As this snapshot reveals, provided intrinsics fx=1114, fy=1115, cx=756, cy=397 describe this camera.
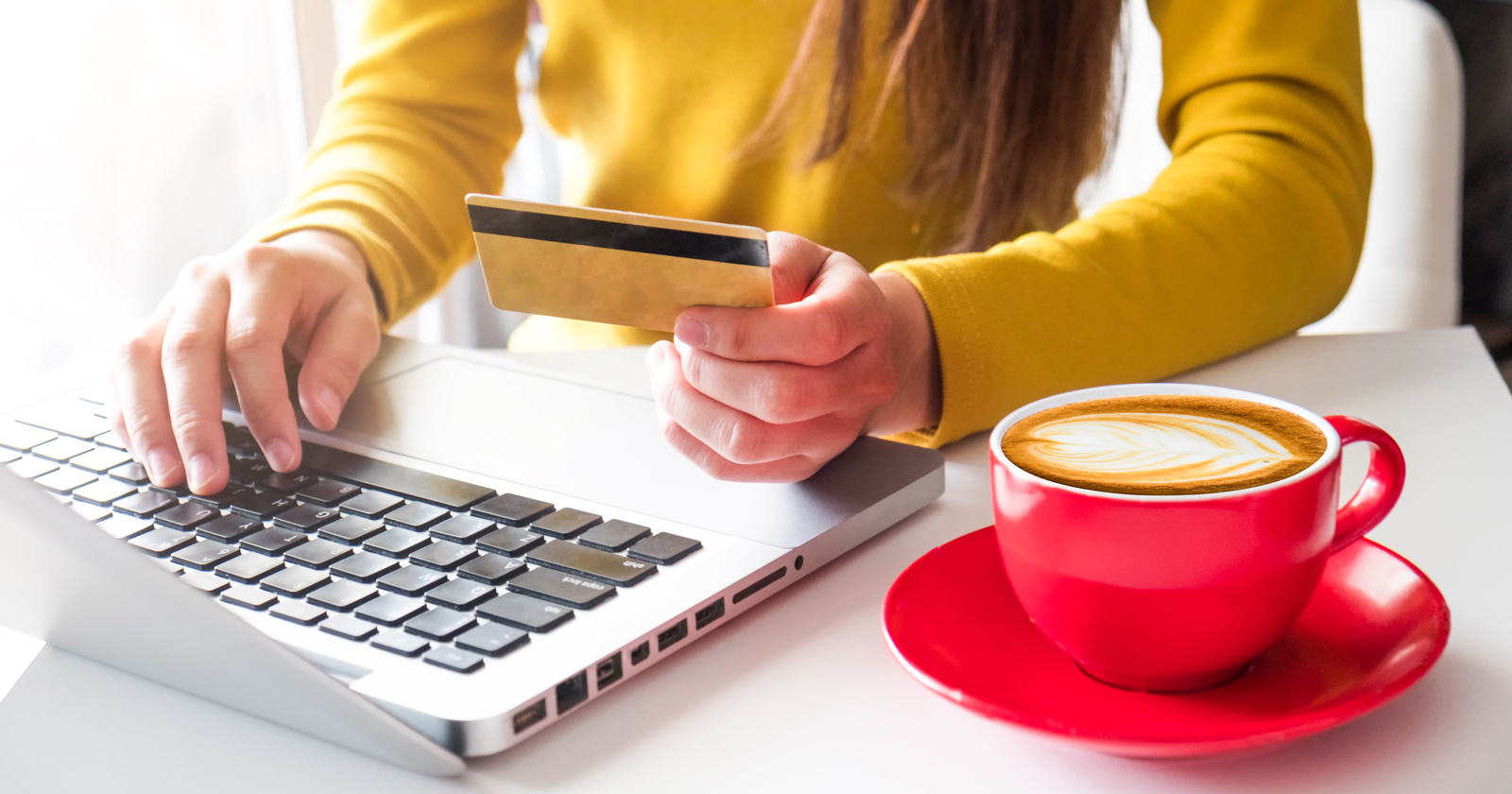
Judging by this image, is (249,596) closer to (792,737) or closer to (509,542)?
(509,542)

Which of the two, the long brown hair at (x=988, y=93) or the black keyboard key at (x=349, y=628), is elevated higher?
the long brown hair at (x=988, y=93)

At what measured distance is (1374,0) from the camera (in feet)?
3.29

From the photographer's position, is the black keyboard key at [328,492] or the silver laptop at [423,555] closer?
the silver laptop at [423,555]

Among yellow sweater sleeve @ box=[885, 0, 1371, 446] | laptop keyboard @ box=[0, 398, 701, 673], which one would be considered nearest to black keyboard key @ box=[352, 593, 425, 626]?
laptop keyboard @ box=[0, 398, 701, 673]

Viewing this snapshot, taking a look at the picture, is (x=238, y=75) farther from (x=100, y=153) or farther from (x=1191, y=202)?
(x=1191, y=202)

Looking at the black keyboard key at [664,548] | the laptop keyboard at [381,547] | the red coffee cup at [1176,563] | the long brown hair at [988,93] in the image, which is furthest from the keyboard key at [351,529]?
the long brown hair at [988,93]

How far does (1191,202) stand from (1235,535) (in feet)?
1.40

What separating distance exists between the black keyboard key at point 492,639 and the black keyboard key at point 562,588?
2 centimetres

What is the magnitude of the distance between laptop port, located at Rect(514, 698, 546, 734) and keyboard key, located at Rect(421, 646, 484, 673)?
0.07ft

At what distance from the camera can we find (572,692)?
334mm

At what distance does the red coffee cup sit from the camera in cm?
31

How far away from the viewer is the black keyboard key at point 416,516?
424 mm

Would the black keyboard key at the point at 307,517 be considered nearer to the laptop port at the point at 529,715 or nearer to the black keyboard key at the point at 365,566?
the black keyboard key at the point at 365,566

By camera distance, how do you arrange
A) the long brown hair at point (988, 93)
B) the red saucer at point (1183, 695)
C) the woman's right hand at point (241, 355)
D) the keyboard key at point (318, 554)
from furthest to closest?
1. the long brown hair at point (988, 93)
2. the woman's right hand at point (241, 355)
3. the keyboard key at point (318, 554)
4. the red saucer at point (1183, 695)
